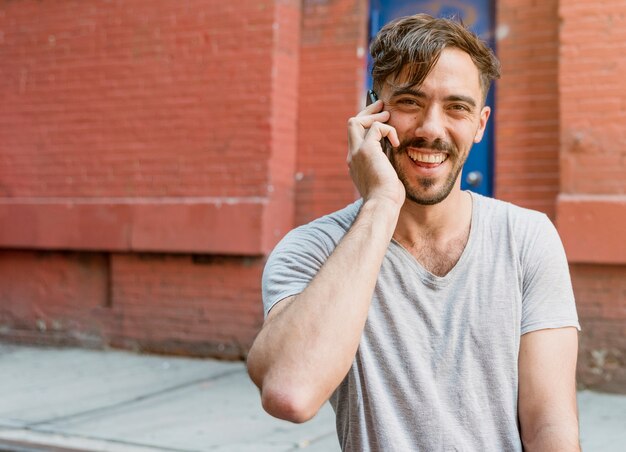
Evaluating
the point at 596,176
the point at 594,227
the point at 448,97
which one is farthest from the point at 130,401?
the point at 448,97

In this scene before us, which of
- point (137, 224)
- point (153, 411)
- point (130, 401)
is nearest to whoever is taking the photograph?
point (153, 411)

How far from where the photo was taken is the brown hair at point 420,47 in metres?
2.17

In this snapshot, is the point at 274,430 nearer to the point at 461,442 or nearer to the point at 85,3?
the point at 461,442

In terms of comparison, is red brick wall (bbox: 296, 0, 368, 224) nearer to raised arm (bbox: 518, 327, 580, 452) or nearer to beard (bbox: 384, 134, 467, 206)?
beard (bbox: 384, 134, 467, 206)

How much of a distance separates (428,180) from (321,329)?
1.89 ft

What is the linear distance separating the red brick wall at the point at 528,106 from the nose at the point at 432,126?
3.84 meters

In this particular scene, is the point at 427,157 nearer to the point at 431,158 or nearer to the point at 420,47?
the point at 431,158

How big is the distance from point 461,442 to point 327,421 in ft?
10.0

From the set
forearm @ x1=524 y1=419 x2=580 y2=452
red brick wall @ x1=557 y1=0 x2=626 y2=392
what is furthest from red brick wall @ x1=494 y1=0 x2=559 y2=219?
forearm @ x1=524 y1=419 x2=580 y2=452

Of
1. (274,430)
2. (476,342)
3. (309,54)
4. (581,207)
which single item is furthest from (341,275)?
(309,54)

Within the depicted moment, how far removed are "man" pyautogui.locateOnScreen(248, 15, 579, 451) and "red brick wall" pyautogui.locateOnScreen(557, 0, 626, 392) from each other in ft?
11.3

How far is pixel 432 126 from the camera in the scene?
2188 millimetres

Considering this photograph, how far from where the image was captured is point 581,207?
216 inches

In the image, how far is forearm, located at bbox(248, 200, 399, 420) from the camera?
73.4 inches
